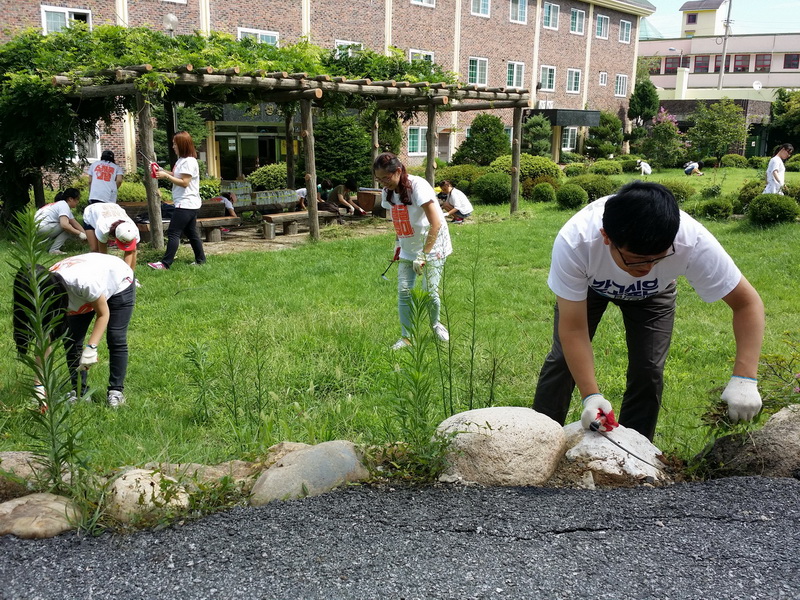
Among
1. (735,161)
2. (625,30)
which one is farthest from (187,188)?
(625,30)

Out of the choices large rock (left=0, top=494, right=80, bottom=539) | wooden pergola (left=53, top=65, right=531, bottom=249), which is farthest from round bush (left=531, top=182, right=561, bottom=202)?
large rock (left=0, top=494, right=80, bottom=539)

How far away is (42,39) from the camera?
12.3 metres

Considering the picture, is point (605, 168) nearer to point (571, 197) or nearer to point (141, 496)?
point (571, 197)

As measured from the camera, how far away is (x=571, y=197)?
55.2 feet

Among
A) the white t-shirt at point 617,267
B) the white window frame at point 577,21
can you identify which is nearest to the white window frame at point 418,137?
the white window frame at point 577,21

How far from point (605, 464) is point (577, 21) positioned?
38.7m

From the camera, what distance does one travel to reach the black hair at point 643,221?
250cm

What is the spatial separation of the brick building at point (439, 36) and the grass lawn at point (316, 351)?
24.0ft

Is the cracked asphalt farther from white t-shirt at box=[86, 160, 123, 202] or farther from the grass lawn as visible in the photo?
white t-shirt at box=[86, 160, 123, 202]

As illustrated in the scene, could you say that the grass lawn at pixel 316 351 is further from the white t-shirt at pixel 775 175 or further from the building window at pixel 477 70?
the building window at pixel 477 70

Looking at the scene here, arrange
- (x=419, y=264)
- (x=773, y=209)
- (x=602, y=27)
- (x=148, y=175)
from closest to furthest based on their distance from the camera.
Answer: (x=419, y=264)
(x=148, y=175)
(x=773, y=209)
(x=602, y=27)

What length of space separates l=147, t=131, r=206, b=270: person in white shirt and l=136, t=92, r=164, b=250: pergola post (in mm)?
854

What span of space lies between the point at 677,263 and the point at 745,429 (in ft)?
2.48

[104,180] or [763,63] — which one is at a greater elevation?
[763,63]
